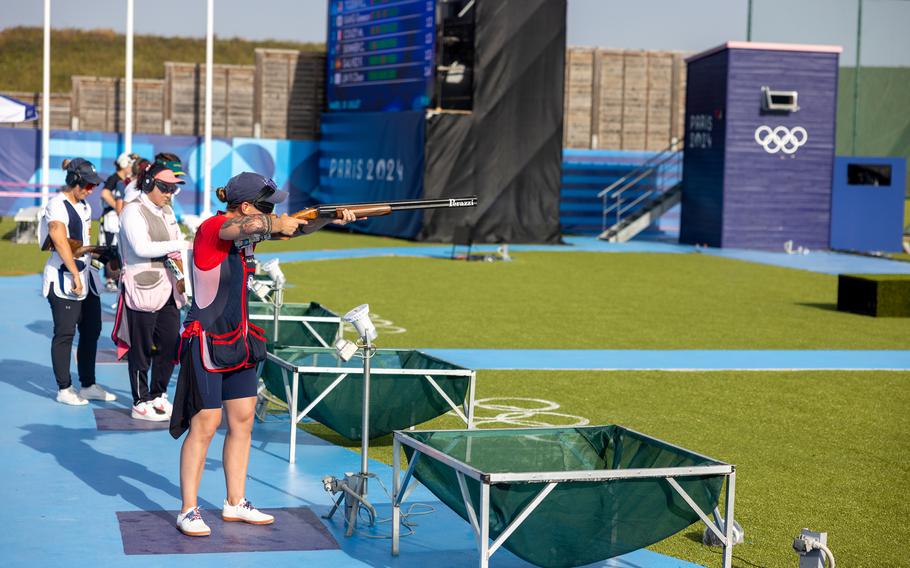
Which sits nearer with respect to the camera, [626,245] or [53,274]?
[53,274]

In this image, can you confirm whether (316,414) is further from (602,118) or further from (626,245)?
(602,118)

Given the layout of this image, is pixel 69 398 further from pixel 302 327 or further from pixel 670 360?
pixel 670 360

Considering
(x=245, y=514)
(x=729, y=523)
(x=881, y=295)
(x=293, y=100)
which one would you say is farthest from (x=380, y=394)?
(x=293, y=100)

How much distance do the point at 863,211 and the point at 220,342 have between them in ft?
102

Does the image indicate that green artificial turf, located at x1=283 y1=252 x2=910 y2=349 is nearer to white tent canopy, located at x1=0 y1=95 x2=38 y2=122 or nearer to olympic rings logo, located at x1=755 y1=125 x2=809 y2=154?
olympic rings logo, located at x1=755 y1=125 x2=809 y2=154

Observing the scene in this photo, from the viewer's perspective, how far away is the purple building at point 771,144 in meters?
34.3

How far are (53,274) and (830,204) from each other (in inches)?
1110

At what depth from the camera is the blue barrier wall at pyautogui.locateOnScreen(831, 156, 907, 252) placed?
34906 mm

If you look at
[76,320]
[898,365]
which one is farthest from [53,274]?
[898,365]

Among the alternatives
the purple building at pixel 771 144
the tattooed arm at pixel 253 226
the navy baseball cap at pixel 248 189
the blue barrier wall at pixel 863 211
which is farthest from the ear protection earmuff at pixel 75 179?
the blue barrier wall at pixel 863 211

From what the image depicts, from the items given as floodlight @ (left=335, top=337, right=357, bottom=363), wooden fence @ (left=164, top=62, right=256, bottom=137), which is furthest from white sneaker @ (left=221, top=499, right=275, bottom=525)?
wooden fence @ (left=164, top=62, right=256, bottom=137)

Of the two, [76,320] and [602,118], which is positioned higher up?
[602,118]

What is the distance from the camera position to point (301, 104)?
40.8 metres

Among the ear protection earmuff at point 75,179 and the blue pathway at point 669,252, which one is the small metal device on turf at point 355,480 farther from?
the blue pathway at point 669,252
